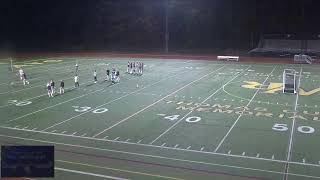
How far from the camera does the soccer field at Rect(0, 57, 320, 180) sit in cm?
1211

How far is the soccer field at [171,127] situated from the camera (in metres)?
12.1

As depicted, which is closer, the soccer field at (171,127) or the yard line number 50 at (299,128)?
the soccer field at (171,127)

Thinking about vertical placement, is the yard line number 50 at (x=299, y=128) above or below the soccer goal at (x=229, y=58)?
below

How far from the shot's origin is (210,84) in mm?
28625

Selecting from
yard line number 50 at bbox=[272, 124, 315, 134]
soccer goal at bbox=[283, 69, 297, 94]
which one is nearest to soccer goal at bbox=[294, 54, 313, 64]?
soccer goal at bbox=[283, 69, 297, 94]

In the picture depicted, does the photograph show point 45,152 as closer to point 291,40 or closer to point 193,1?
point 291,40

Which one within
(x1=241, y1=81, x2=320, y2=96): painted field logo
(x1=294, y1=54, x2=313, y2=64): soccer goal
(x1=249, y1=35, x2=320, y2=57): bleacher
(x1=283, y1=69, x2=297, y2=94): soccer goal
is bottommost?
(x1=241, y1=81, x2=320, y2=96): painted field logo

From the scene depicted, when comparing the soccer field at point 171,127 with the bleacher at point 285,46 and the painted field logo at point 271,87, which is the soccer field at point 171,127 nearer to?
the painted field logo at point 271,87

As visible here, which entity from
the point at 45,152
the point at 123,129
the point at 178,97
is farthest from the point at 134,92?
the point at 45,152

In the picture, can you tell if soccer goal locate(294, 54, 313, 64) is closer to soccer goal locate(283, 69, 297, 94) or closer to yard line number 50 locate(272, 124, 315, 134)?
soccer goal locate(283, 69, 297, 94)

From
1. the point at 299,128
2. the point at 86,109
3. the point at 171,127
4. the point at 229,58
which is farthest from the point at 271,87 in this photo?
the point at 229,58

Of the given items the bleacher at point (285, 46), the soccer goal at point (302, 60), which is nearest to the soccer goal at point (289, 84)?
the soccer goal at point (302, 60)

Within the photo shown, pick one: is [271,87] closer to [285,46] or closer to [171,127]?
[171,127]

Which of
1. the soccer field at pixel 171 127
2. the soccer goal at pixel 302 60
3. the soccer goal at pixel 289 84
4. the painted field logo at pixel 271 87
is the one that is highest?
the soccer goal at pixel 302 60
